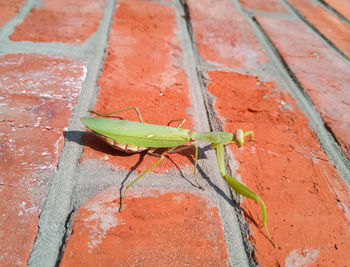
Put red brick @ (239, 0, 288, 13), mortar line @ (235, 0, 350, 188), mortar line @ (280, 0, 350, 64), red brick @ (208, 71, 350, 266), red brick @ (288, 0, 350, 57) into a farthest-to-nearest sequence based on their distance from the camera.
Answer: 1. red brick @ (239, 0, 288, 13)
2. red brick @ (288, 0, 350, 57)
3. mortar line @ (280, 0, 350, 64)
4. mortar line @ (235, 0, 350, 188)
5. red brick @ (208, 71, 350, 266)

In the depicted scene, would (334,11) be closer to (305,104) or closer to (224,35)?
(224,35)

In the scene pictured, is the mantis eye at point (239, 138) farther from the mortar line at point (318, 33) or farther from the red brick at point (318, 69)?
the mortar line at point (318, 33)

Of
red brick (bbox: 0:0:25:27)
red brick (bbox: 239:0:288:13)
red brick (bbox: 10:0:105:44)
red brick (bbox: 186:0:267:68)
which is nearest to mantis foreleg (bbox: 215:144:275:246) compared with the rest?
red brick (bbox: 186:0:267:68)

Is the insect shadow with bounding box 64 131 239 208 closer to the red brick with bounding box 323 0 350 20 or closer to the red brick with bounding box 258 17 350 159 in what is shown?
the red brick with bounding box 258 17 350 159

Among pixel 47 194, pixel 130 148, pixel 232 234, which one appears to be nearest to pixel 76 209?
pixel 47 194

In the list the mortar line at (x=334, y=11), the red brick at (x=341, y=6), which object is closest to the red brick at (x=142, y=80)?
the mortar line at (x=334, y=11)

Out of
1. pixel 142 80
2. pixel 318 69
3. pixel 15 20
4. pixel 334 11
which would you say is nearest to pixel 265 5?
pixel 334 11

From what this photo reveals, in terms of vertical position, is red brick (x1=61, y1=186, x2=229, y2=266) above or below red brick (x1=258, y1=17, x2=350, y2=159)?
below
